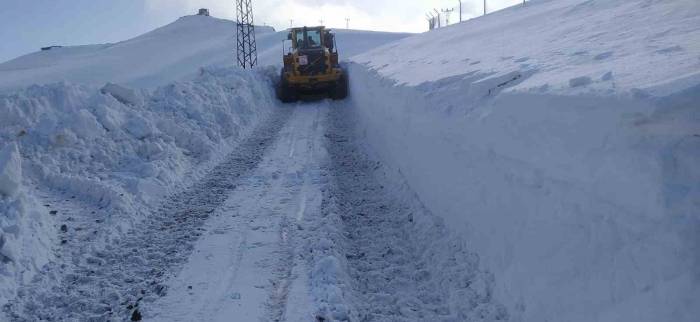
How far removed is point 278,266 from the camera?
4.59 metres

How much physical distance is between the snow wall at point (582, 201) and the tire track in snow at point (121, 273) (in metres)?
2.75

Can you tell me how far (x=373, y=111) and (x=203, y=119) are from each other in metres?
3.53

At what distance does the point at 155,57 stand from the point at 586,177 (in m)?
56.8

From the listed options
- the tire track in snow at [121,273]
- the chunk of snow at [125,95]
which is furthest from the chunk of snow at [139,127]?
the tire track in snow at [121,273]

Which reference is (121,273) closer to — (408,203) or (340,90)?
(408,203)

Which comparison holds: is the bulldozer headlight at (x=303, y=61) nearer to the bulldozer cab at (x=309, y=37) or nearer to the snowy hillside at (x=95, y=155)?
the bulldozer cab at (x=309, y=37)

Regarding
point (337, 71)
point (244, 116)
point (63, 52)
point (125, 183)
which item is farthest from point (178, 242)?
point (63, 52)

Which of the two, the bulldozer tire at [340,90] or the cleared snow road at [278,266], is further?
the bulldozer tire at [340,90]

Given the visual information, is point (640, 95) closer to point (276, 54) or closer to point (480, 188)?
point (480, 188)

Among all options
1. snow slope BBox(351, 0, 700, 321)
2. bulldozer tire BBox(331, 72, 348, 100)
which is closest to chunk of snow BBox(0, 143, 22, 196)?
snow slope BBox(351, 0, 700, 321)

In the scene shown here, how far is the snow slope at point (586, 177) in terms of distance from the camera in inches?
91.0

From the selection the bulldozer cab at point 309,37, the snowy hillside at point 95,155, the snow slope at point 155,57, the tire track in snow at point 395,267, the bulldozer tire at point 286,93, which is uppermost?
the snow slope at point 155,57

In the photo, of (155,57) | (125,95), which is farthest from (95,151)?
(155,57)

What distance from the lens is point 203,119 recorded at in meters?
10.6
